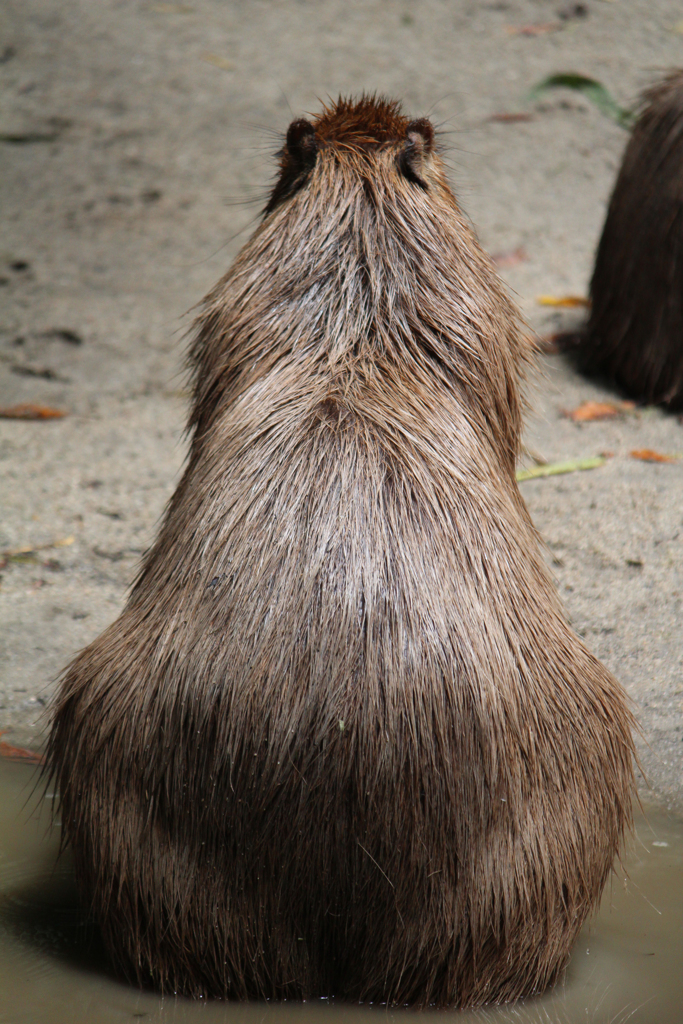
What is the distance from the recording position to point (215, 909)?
A: 1710 millimetres

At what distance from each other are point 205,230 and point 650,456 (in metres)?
2.94

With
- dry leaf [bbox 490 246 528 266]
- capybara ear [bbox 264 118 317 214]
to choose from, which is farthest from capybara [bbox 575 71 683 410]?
capybara ear [bbox 264 118 317 214]

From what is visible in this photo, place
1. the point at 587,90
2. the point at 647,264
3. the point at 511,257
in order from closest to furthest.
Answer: the point at 647,264, the point at 511,257, the point at 587,90

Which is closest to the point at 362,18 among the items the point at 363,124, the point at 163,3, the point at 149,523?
the point at 163,3

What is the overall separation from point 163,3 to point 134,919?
7451 millimetres

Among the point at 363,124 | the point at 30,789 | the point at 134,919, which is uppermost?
the point at 363,124

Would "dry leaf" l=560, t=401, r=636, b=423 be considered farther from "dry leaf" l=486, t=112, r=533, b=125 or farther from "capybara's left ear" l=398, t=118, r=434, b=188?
"dry leaf" l=486, t=112, r=533, b=125

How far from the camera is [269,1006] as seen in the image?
5.82 ft

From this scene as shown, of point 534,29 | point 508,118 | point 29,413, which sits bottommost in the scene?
point 29,413

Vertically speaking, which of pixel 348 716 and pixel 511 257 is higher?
pixel 348 716

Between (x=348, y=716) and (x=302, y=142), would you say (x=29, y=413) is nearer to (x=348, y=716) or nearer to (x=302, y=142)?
(x=302, y=142)

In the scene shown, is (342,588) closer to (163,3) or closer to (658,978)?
(658,978)

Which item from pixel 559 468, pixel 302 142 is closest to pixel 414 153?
pixel 302 142

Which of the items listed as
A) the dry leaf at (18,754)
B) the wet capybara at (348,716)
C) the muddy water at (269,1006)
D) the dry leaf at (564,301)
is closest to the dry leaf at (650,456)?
the dry leaf at (564,301)
